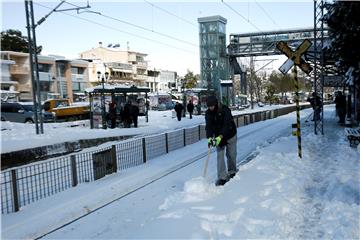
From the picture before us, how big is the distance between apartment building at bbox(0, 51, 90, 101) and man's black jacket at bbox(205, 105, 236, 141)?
49.3 meters

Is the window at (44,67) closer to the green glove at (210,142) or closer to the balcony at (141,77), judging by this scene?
the balcony at (141,77)

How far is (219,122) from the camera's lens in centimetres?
812

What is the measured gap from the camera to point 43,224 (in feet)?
20.5

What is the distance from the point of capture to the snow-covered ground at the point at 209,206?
5559 millimetres

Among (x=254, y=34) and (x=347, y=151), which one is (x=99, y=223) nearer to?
(x=347, y=151)

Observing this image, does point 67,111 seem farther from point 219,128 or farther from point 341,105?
point 219,128

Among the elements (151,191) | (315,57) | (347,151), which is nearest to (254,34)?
(315,57)

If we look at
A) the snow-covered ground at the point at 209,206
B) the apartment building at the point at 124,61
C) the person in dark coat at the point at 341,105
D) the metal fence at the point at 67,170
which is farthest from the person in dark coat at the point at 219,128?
the apartment building at the point at 124,61

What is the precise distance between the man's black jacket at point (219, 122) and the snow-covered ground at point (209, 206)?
3.37ft

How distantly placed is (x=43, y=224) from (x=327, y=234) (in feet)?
13.9

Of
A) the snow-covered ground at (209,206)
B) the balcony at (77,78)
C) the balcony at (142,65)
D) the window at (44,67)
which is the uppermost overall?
the balcony at (142,65)

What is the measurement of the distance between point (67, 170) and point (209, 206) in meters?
3.66

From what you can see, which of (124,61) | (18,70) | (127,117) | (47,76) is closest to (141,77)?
(124,61)

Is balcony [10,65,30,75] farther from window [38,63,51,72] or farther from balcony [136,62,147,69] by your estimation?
balcony [136,62,147,69]
